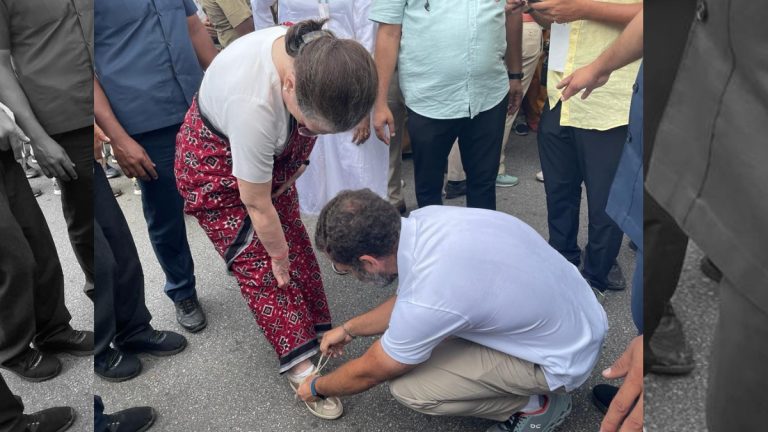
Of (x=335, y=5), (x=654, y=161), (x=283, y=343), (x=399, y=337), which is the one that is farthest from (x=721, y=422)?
(x=283, y=343)

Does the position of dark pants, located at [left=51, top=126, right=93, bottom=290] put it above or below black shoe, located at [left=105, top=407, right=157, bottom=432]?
above

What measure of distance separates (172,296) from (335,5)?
903 millimetres

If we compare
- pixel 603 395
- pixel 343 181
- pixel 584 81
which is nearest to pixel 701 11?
pixel 584 81

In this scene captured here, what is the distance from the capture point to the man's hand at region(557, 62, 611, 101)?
23.6 inches

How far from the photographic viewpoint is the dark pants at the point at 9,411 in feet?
2.41

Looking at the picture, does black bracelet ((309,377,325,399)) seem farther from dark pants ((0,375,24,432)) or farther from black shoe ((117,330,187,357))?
dark pants ((0,375,24,432))

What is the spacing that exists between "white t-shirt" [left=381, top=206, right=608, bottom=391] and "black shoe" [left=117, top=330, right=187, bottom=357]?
1.84 ft

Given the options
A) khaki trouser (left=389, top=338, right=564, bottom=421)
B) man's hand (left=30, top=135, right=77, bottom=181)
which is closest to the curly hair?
khaki trouser (left=389, top=338, right=564, bottom=421)

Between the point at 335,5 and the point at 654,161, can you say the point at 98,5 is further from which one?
the point at 335,5

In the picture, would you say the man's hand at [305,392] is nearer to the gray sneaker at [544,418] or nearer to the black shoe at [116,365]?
the gray sneaker at [544,418]

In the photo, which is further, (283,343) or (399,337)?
(283,343)

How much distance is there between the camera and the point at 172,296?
106 cm

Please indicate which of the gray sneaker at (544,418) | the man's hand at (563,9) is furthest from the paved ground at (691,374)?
the gray sneaker at (544,418)

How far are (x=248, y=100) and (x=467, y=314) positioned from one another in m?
0.77
